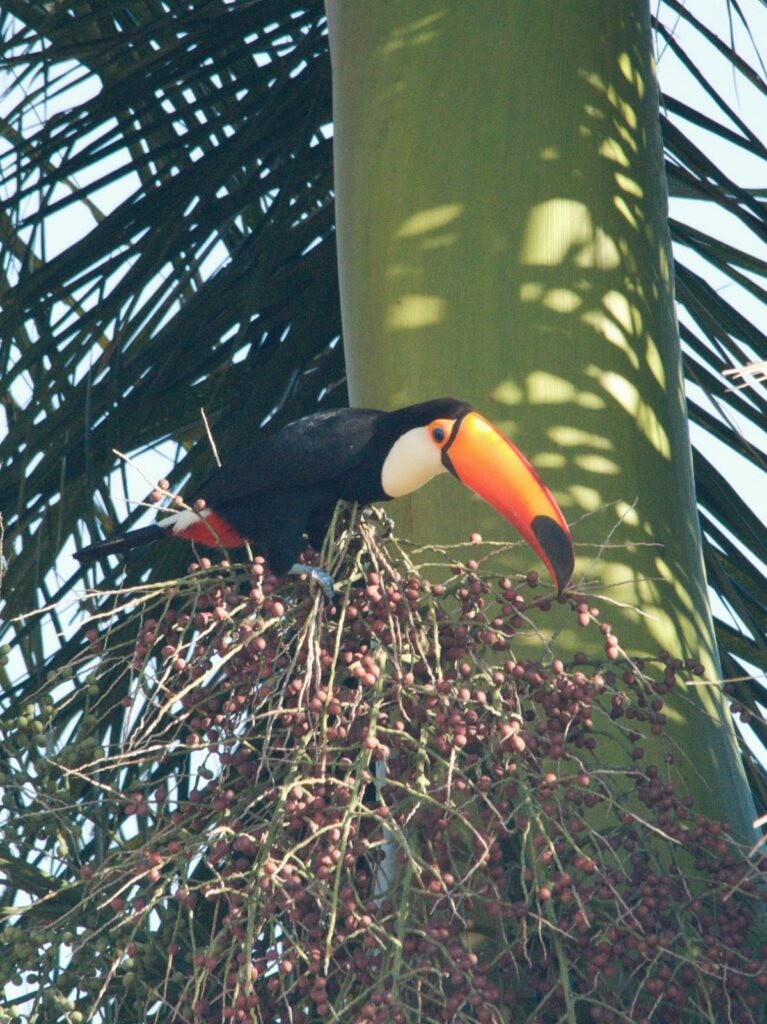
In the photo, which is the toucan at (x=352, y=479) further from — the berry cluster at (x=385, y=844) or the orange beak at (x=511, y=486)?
the berry cluster at (x=385, y=844)

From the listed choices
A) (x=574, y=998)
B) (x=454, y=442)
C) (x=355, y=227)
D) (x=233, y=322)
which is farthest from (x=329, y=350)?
(x=574, y=998)

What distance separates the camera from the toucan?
2.09m

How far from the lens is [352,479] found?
2395mm

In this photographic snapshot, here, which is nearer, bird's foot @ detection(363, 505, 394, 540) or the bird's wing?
bird's foot @ detection(363, 505, 394, 540)

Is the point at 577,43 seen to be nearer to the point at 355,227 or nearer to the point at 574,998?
the point at 355,227

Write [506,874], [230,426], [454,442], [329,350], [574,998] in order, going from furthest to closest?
[329,350], [230,426], [454,442], [506,874], [574,998]

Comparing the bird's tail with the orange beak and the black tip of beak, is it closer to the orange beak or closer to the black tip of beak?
the orange beak

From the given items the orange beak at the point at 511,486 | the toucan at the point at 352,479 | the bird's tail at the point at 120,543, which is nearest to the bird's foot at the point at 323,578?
the toucan at the point at 352,479

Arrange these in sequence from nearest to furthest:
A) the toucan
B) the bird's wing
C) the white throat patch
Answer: the toucan, the white throat patch, the bird's wing

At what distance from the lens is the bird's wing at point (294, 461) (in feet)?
7.86

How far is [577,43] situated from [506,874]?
4.25 ft

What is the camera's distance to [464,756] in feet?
6.23

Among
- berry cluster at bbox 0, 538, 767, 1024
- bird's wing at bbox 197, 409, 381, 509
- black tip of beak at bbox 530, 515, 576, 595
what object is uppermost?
bird's wing at bbox 197, 409, 381, 509

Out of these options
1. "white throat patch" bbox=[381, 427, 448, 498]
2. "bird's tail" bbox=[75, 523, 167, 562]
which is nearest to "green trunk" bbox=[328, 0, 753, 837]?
"white throat patch" bbox=[381, 427, 448, 498]
